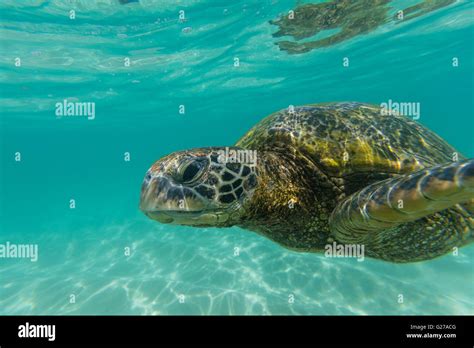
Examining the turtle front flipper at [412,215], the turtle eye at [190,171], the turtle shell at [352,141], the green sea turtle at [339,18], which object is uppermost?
the green sea turtle at [339,18]

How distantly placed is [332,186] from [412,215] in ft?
4.07

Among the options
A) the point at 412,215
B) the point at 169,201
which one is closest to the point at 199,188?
the point at 169,201

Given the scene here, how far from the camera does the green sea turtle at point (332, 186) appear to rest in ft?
9.06

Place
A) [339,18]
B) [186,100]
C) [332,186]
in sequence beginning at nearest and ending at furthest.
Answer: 1. [332,186]
2. [339,18]
3. [186,100]

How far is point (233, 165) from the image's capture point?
3303mm

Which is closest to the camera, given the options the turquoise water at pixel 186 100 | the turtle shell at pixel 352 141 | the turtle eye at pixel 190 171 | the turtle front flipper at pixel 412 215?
the turtle front flipper at pixel 412 215

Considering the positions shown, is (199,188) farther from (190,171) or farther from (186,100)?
(186,100)

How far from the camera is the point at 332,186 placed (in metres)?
3.90

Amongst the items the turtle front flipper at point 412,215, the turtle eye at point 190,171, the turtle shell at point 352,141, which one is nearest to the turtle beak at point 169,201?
the turtle eye at point 190,171

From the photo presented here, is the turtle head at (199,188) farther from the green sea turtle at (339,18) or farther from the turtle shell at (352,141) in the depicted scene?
the green sea turtle at (339,18)

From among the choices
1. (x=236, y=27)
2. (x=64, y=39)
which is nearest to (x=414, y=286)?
(x=236, y=27)

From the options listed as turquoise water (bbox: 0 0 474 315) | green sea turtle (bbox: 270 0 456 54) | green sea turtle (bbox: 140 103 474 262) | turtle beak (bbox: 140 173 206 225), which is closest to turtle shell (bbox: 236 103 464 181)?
green sea turtle (bbox: 140 103 474 262)

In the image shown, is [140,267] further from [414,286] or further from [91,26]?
[91,26]

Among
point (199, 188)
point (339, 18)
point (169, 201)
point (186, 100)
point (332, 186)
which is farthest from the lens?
point (186, 100)
